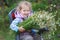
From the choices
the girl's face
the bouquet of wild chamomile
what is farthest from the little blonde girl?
the bouquet of wild chamomile

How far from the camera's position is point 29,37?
18.2 feet

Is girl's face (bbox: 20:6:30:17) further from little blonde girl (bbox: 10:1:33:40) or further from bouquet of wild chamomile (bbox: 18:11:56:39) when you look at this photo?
bouquet of wild chamomile (bbox: 18:11:56:39)

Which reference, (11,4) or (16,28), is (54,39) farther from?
(11,4)

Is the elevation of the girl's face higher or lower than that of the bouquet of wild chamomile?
higher

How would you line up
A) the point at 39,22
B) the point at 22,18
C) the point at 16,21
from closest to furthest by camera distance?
the point at 39,22 → the point at 16,21 → the point at 22,18

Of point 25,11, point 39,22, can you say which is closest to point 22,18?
point 25,11

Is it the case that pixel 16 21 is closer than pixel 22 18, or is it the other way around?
pixel 16 21

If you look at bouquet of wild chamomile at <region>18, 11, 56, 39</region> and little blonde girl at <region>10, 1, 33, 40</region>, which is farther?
little blonde girl at <region>10, 1, 33, 40</region>

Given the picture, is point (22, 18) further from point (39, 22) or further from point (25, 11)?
point (39, 22)

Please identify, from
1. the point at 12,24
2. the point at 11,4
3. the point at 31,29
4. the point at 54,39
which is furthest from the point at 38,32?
the point at 11,4

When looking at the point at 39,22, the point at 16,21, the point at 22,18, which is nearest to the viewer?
the point at 39,22

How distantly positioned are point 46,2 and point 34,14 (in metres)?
3.45

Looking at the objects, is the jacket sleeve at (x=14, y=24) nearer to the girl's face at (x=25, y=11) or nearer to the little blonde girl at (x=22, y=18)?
the little blonde girl at (x=22, y=18)

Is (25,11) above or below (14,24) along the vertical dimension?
above
